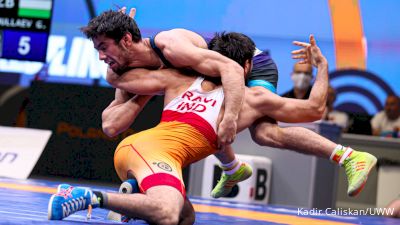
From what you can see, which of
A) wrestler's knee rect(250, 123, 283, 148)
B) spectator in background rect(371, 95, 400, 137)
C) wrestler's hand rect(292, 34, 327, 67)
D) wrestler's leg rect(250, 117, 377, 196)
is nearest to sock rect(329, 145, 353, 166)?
wrestler's leg rect(250, 117, 377, 196)

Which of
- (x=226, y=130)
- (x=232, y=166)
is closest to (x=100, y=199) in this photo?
(x=226, y=130)

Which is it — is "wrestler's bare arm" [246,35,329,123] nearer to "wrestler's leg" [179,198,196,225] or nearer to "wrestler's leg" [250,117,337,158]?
"wrestler's leg" [250,117,337,158]

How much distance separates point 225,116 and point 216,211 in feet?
4.61

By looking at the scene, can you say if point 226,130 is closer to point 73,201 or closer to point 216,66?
point 216,66

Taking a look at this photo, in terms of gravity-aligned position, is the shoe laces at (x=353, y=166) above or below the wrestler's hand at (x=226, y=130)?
below

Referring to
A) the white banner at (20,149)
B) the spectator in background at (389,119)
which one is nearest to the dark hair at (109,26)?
the white banner at (20,149)

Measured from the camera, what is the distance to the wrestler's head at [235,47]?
3.87m

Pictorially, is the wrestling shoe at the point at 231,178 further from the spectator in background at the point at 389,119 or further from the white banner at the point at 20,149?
the spectator in background at the point at 389,119

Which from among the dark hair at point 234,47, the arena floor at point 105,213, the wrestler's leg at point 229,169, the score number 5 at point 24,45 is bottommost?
the arena floor at point 105,213

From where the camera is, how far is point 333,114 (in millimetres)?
7891

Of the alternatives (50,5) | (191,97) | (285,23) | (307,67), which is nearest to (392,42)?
(285,23)

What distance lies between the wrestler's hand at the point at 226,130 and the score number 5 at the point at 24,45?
15.9ft

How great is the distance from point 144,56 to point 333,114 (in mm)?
4426

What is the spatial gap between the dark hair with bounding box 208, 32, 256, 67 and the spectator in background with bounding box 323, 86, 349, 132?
3556mm
